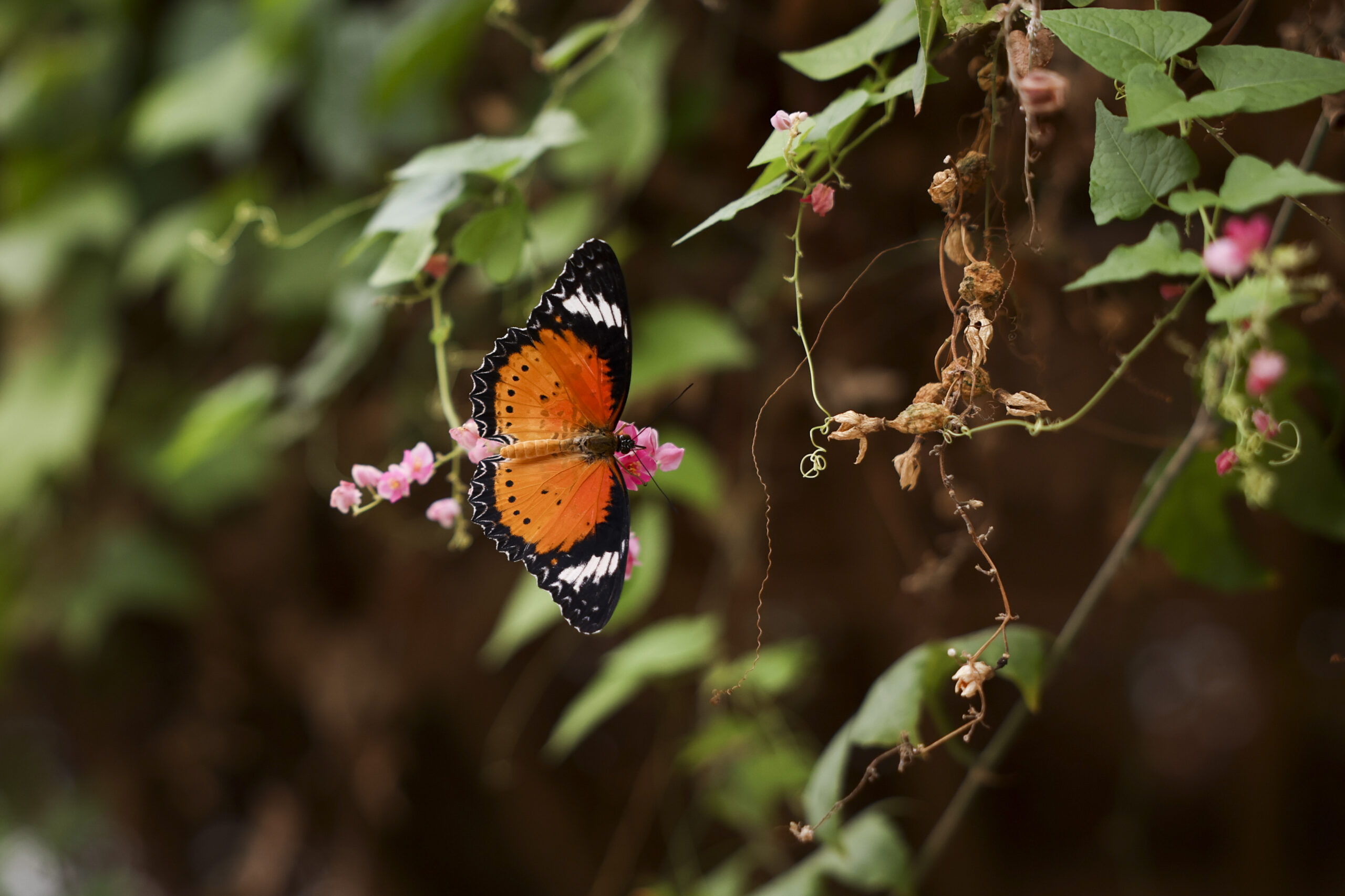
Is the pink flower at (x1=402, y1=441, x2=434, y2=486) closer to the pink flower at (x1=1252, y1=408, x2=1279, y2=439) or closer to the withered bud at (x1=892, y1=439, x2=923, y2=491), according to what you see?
the withered bud at (x1=892, y1=439, x2=923, y2=491)

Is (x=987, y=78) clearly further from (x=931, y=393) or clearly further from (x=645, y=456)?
(x=645, y=456)

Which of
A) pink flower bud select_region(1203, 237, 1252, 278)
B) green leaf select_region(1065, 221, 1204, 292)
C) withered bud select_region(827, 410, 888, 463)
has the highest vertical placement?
pink flower bud select_region(1203, 237, 1252, 278)

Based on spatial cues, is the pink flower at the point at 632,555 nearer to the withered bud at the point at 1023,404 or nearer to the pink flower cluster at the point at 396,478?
the pink flower cluster at the point at 396,478

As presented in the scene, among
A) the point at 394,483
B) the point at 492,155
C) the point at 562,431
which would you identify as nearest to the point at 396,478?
the point at 394,483

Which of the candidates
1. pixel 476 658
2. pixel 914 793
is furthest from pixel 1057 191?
pixel 476 658

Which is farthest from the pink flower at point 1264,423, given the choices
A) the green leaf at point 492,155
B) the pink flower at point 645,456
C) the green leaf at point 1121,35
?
the green leaf at point 492,155

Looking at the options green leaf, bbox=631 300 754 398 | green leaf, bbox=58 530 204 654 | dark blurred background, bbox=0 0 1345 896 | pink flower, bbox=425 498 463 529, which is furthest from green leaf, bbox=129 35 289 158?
pink flower, bbox=425 498 463 529

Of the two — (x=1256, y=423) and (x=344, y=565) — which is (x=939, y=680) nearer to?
(x=1256, y=423)

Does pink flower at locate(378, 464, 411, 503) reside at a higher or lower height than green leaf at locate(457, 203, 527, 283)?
lower
